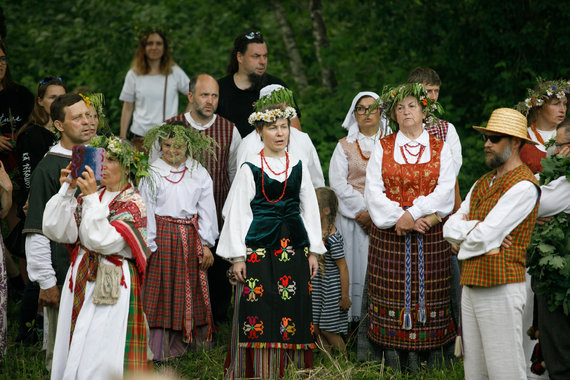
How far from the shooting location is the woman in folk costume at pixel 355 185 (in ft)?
21.7

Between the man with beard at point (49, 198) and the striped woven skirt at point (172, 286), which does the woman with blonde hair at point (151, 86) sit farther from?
the man with beard at point (49, 198)

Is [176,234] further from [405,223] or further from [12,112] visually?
[12,112]

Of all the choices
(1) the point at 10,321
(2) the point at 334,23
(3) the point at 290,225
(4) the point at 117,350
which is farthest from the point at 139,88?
(2) the point at 334,23

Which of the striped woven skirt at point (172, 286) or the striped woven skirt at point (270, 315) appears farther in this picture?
the striped woven skirt at point (172, 286)

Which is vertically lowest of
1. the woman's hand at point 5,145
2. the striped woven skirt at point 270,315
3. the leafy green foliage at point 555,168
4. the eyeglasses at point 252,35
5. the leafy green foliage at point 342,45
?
the striped woven skirt at point 270,315

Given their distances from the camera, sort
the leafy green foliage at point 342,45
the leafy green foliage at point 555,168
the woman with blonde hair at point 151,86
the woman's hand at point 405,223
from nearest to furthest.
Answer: the leafy green foliage at point 555,168, the woman's hand at point 405,223, the woman with blonde hair at point 151,86, the leafy green foliage at point 342,45

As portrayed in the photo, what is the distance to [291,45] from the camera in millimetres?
12453

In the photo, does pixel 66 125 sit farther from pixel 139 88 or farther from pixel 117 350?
pixel 139 88

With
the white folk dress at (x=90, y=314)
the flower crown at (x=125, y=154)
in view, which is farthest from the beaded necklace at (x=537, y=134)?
the white folk dress at (x=90, y=314)

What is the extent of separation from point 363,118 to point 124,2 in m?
6.68

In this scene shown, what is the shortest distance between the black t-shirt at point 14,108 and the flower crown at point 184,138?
201 cm

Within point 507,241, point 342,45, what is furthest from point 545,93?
point 342,45

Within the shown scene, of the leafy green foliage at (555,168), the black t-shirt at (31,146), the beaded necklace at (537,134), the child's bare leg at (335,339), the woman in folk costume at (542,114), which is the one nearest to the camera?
the leafy green foliage at (555,168)

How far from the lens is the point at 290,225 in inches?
215
